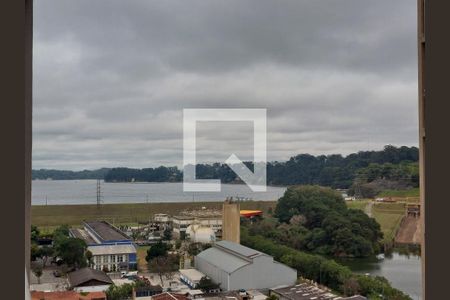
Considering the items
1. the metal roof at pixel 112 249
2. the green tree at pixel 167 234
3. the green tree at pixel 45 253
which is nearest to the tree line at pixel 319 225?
the green tree at pixel 167 234

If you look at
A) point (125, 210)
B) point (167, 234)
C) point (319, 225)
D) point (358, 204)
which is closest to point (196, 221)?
point (167, 234)

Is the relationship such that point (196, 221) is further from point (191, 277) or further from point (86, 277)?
point (86, 277)

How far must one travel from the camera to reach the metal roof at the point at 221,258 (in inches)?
94.2

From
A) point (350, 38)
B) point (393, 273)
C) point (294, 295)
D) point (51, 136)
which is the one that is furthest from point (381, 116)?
point (51, 136)

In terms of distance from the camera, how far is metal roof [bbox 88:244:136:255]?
2385mm

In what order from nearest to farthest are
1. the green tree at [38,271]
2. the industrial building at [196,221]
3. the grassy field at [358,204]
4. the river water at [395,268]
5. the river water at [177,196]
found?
the green tree at [38,271], the river water at [395,268], the river water at [177,196], the industrial building at [196,221], the grassy field at [358,204]

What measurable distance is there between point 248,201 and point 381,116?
93 cm

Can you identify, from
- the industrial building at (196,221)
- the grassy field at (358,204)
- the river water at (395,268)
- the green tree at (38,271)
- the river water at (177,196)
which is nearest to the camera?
the green tree at (38,271)

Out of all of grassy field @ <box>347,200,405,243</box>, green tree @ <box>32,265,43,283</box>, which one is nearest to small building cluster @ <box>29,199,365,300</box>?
green tree @ <box>32,265,43,283</box>

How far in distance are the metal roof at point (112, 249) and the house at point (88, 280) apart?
0.10 m

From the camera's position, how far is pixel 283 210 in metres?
2.53

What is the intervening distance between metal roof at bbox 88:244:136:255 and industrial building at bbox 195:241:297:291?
1.19 feet

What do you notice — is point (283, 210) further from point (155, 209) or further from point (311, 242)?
point (155, 209)

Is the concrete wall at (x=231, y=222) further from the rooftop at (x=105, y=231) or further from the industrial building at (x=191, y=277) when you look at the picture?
the rooftop at (x=105, y=231)
